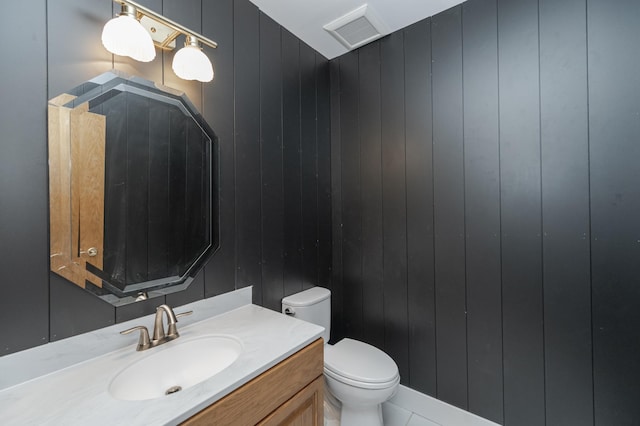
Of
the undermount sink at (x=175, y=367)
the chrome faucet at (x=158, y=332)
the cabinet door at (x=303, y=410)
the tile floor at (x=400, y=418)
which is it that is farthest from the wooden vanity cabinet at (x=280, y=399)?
the tile floor at (x=400, y=418)

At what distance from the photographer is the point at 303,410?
1.01 m

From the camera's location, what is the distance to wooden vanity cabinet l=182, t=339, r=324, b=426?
737 millimetres

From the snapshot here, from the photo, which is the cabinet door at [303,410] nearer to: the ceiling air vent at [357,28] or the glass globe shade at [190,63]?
the glass globe shade at [190,63]

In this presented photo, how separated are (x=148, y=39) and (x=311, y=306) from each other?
1.52 m

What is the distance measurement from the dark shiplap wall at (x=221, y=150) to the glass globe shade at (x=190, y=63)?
0.20ft

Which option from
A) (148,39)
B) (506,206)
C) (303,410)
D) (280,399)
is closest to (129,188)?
(148,39)

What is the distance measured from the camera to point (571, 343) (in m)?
1.22

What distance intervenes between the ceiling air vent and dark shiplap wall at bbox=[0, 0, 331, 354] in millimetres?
262

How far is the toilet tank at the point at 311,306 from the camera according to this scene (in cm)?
159

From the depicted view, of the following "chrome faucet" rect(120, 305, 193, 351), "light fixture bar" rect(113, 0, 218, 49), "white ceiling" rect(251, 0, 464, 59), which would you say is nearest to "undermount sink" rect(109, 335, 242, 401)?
"chrome faucet" rect(120, 305, 193, 351)

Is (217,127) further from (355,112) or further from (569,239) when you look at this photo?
(569,239)

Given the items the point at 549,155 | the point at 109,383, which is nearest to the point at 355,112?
the point at 549,155

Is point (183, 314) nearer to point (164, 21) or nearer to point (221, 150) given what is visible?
point (221, 150)

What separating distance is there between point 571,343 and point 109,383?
1863 millimetres
